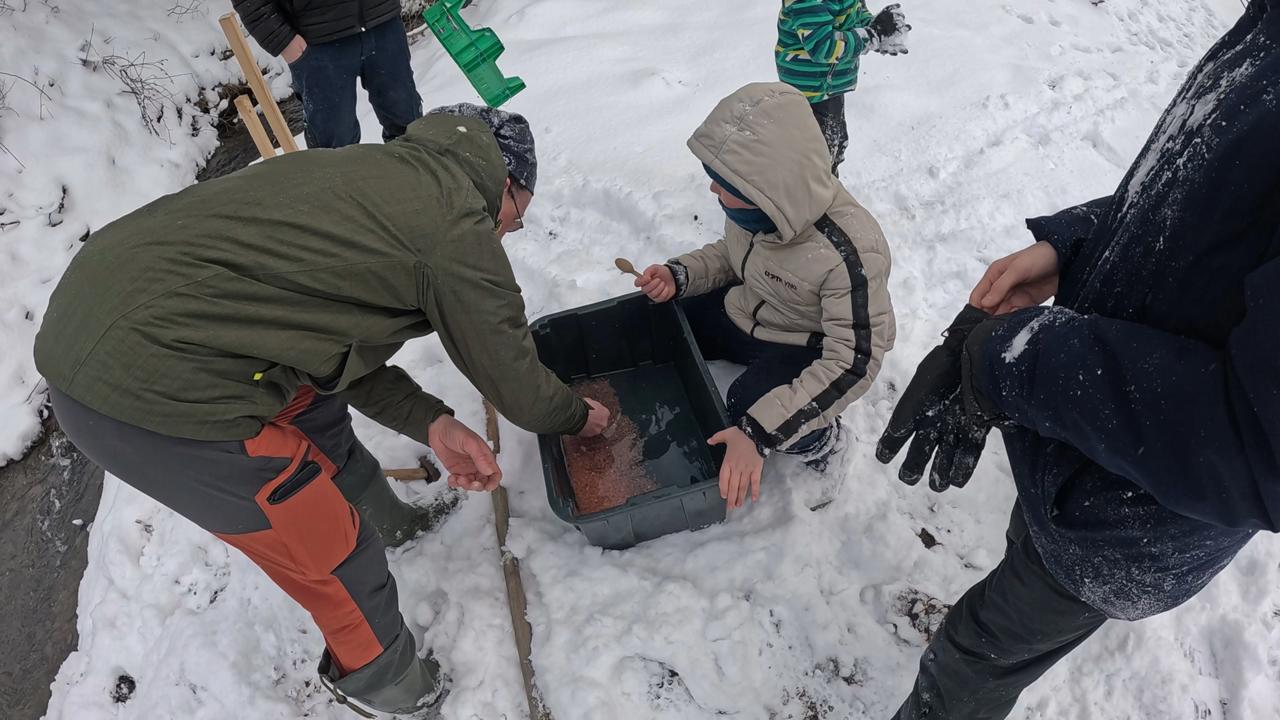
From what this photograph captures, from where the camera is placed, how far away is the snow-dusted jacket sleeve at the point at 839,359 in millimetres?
1784

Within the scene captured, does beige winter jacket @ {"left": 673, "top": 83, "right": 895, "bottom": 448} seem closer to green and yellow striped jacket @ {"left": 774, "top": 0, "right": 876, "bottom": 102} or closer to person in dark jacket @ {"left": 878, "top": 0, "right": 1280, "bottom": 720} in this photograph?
person in dark jacket @ {"left": 878, "top": 0, "right": 1280, "bottom": 720}

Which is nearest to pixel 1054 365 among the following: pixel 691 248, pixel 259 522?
pixel 259 522

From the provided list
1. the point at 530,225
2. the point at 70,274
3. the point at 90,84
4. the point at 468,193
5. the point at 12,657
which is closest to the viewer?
the point at 70,274

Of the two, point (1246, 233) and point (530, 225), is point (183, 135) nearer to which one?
point (530, 225)

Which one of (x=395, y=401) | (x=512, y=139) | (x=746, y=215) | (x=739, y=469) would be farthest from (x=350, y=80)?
(x=739, y=469)

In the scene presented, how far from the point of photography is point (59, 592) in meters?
2.58

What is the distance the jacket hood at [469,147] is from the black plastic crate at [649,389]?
81 centimetres

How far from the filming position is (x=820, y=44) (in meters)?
2.52

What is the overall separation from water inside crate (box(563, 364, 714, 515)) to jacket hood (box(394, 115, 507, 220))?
3.39 feet

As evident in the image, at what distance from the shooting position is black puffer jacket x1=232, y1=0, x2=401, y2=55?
276 centimetres

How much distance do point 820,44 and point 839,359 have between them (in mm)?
1358

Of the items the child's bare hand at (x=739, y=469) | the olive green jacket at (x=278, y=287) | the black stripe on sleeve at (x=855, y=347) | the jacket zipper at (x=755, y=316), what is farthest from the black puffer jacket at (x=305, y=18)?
the child's bare hand at (x=739, y=469)

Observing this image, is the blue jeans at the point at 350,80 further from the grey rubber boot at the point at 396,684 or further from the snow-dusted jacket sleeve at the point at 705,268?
the grey rubber boot at the point at 396,684

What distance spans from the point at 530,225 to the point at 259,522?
1966 mm
